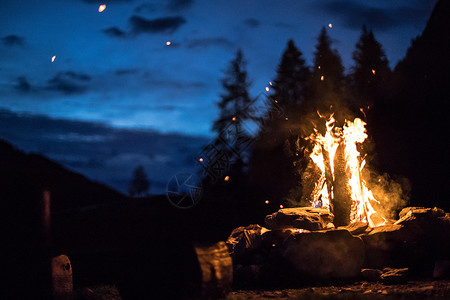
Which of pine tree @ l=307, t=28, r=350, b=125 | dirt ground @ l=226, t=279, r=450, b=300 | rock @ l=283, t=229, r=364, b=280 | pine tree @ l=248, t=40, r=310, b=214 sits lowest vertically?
dirt ground @ l=226, t=279, r=450, b=300

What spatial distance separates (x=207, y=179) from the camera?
2562cm

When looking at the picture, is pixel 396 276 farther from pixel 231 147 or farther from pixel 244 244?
pixel 231 147

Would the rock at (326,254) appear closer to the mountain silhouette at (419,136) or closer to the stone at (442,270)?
the stone at (442,270)

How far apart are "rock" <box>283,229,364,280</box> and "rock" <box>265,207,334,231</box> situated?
3.14ft

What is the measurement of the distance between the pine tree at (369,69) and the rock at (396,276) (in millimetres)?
17906

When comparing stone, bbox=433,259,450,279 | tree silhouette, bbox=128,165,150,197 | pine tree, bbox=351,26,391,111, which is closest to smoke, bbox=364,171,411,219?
stone, bbox=433,259,450,279

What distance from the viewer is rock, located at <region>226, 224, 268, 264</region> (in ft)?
31.3

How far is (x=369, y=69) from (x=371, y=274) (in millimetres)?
24818

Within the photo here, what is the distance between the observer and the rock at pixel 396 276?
806cm

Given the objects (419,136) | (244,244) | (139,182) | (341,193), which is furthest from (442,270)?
(139,182)

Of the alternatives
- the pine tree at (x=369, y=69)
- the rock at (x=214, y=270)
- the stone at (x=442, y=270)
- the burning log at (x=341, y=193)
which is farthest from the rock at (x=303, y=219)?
the pine tree at (x=369, y=69)

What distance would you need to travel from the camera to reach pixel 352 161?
10820mm

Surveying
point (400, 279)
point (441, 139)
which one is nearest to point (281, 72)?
point (441, 139)

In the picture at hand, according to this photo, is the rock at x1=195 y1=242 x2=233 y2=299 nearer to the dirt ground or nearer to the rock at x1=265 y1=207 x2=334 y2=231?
the dirt ground
